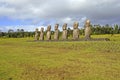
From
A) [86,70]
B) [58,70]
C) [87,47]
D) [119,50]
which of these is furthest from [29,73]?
[87,47]

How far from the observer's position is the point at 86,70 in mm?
13898

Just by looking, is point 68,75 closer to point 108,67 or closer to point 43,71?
point 43,71

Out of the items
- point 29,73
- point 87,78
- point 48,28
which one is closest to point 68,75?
point 87,78

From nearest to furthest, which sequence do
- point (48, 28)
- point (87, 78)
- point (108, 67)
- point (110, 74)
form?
1. point (87, 78)
2. point (110, 74)
3. point (108, 67)
4. point (48, 28)

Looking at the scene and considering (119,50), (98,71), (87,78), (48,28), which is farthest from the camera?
(48,28)

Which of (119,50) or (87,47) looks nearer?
(119,50)

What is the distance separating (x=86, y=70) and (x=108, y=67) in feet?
5.73

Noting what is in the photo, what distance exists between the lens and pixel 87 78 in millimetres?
11945

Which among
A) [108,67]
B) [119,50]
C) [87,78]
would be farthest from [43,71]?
[119,50]

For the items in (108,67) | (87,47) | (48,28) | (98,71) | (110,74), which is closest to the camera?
(110,74)

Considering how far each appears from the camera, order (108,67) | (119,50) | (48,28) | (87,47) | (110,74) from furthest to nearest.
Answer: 1. (48,28)
2. (87,47)
3. (119,50)
4. (108,67)
5. (110,74)

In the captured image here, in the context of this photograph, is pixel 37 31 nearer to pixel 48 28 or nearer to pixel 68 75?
pixel 48 28

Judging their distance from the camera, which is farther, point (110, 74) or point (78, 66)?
point (78, 66)

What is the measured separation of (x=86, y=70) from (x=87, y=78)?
77.4 inches
